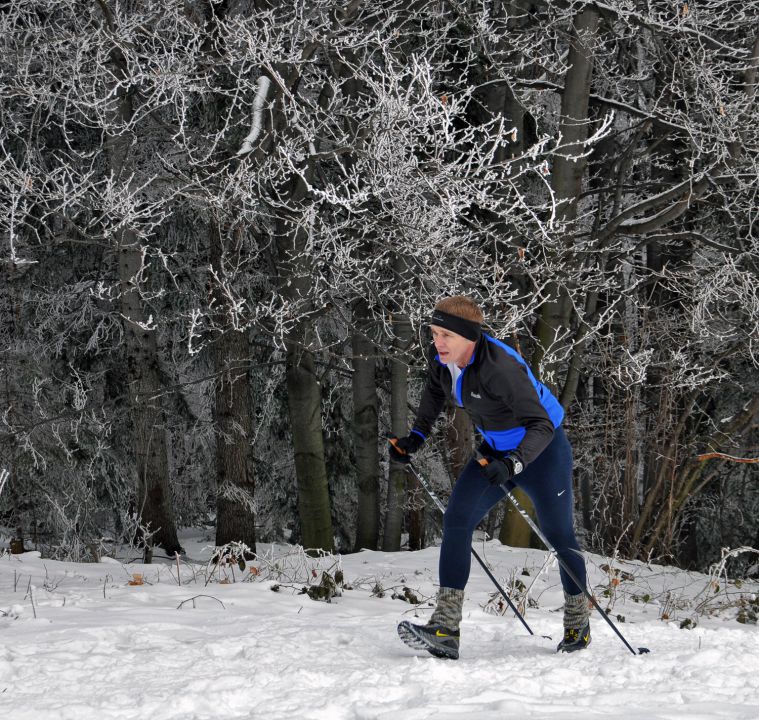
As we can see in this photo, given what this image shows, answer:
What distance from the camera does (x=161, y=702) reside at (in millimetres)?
3266

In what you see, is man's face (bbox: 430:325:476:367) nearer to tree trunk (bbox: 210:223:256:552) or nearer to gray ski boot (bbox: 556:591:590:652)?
gray ski boot (bbox: 556:591:590:652)

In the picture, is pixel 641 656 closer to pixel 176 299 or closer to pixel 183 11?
pixel 183 11

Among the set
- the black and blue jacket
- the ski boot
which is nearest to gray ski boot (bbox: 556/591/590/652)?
the ski boot

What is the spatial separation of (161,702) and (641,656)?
85.2 inches

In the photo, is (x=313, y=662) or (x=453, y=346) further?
(x=453, y=346)

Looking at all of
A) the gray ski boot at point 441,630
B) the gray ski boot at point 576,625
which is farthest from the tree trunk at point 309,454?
the gray ski boot at point 441,630

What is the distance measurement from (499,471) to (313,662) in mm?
1137

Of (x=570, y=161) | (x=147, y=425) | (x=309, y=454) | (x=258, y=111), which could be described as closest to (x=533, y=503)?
(x=258, y=111)

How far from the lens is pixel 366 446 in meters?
11.6

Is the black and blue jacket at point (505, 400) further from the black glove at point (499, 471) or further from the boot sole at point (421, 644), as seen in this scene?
the boot sole at point (421, 644)

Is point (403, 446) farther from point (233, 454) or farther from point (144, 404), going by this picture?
point (233, 454)

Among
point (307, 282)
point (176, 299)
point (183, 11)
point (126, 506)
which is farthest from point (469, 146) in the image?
point (126, 506)

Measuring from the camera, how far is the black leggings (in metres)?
4.14

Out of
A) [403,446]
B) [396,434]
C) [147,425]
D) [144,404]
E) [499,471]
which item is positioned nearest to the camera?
[499,471]
